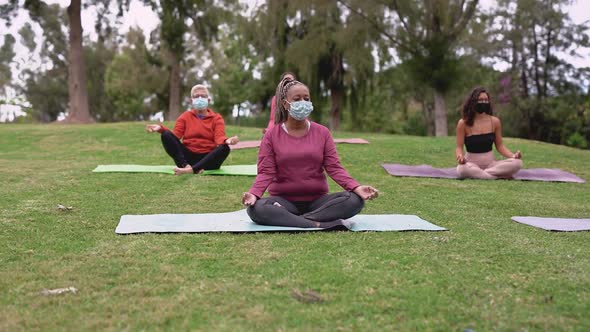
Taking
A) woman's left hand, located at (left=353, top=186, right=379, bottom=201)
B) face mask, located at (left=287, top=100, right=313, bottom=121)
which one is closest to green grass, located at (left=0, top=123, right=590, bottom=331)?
woman's left hand, located at (left=353, top=186, right=379, bottom=201)

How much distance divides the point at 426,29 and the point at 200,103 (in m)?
13.8

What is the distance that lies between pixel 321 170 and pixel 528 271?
1.94 m

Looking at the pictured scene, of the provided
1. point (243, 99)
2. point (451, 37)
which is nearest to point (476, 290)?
point (451, 37)

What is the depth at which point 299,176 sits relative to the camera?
4.69 meters

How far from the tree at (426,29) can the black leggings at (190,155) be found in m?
13.2

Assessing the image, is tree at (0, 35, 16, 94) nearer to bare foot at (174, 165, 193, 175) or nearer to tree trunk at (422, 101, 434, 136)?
tree trunk at (422, 101, 434, 136)

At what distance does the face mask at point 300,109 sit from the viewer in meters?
4.57

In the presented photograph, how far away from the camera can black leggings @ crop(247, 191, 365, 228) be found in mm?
4430

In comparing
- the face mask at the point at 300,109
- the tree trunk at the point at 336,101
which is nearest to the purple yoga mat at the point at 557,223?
the face mask at the point at 300,109

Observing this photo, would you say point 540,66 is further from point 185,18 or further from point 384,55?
point 185,18

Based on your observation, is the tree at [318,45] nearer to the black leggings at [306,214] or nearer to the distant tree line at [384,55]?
the distant tree line at [384,55]

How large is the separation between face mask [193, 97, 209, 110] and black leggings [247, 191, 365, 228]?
3.72 metres

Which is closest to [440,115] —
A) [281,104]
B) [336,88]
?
[336,88]

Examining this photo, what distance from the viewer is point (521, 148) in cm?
1268
